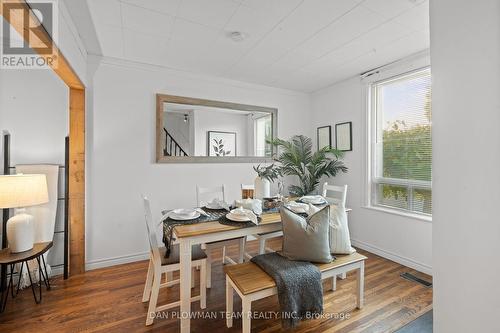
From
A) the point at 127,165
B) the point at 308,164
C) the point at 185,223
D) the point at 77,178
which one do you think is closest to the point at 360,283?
the point at 185,223

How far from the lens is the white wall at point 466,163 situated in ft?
3.30

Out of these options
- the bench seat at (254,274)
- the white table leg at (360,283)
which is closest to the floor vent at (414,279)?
the white table leg at (360,283)

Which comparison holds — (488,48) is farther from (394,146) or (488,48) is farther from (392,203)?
(392,203)

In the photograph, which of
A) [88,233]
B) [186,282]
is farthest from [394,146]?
[88,233]

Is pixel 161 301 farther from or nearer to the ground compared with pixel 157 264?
nearer to the ground

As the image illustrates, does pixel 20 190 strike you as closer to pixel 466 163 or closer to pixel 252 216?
pixel 252 216

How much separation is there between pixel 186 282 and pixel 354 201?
8.84ft

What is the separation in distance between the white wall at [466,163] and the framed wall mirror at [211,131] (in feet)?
8.59

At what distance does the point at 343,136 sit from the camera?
3566 mm

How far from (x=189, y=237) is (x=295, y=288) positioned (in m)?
0.80

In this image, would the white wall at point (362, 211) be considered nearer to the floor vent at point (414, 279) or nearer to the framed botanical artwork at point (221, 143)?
the floor vent at point (414, 279)

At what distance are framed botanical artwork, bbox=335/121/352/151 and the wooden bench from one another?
1951 millimetres

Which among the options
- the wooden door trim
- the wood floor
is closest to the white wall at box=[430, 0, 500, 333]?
the wood floor

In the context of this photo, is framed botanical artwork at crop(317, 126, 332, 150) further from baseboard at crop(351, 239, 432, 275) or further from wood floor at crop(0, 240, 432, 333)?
wood floor at crop(0, 240, 432, 333)
